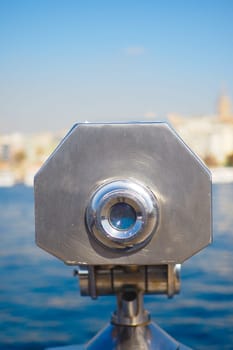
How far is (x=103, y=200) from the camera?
75 centimetres

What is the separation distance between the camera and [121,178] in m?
0.77

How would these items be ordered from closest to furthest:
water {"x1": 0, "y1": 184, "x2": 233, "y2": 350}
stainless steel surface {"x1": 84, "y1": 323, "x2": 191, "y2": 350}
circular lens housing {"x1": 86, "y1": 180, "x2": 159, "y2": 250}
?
1. circular lens housing {"x1": 86, "y1": 180, "x2": 159, "y2": 250}
2. stainless steel surface {"x1": 84, "y1": 323, "x2": 191, "y2": 350}
3. water {"x1": 0, "y1": 184, "x2": 233, "y2": 350}

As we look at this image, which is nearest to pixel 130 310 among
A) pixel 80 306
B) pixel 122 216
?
pixel 122 216

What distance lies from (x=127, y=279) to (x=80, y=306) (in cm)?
91

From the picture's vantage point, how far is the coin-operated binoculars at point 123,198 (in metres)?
0.75

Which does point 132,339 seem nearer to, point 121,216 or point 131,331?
point 131,331

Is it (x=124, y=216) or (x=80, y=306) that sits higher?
(x=124, y=216)

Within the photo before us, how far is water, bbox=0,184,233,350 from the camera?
147 centimetres

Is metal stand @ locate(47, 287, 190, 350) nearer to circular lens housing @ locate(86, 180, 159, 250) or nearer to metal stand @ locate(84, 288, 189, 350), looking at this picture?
metal stand @ locate(84, 288, 189, 350)

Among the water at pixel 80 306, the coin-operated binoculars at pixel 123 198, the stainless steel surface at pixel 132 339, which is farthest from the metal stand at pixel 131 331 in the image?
the water at pixel 80 306

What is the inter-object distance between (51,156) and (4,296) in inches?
45.3

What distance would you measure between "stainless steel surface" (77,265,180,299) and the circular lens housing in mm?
96

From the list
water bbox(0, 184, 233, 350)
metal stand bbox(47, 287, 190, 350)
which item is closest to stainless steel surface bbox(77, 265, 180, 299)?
metal stand bbox(47, 287, 190, 350)

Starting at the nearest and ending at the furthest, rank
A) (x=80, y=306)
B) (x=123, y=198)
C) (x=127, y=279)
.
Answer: (x=123, y=198)
(x=127, y=279)
(x=80, y=306)
